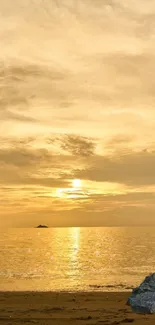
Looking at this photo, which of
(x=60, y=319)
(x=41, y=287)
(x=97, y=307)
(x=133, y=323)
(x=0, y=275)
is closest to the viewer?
(x=133, y=323)

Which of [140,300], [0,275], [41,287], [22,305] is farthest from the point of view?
[0,275]

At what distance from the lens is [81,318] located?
19938 mm

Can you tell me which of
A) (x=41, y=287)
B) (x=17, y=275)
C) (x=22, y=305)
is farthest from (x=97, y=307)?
(x=17, y=275)

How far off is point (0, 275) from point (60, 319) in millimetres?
40669

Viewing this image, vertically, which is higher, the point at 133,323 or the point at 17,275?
the point at 17,275

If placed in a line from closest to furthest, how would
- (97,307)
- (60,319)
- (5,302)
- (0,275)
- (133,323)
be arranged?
(133,323) → (60,319) → (97,307) → (5,302) → (0,275)

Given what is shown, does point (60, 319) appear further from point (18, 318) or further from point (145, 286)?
point (145, 286)

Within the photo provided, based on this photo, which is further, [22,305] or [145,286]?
[22,305]

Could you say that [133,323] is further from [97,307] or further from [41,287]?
[41,287]

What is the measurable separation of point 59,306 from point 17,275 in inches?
1405

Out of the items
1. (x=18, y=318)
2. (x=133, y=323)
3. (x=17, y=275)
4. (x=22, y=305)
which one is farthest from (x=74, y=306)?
(x=17, y=275)

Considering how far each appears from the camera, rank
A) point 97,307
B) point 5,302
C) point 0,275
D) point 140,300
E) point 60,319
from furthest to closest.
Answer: point 0,275, point 5,302, point 97,307, point 140,300, point 60,319

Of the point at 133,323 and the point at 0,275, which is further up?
the point at 0,275

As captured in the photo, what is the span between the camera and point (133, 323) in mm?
17938
